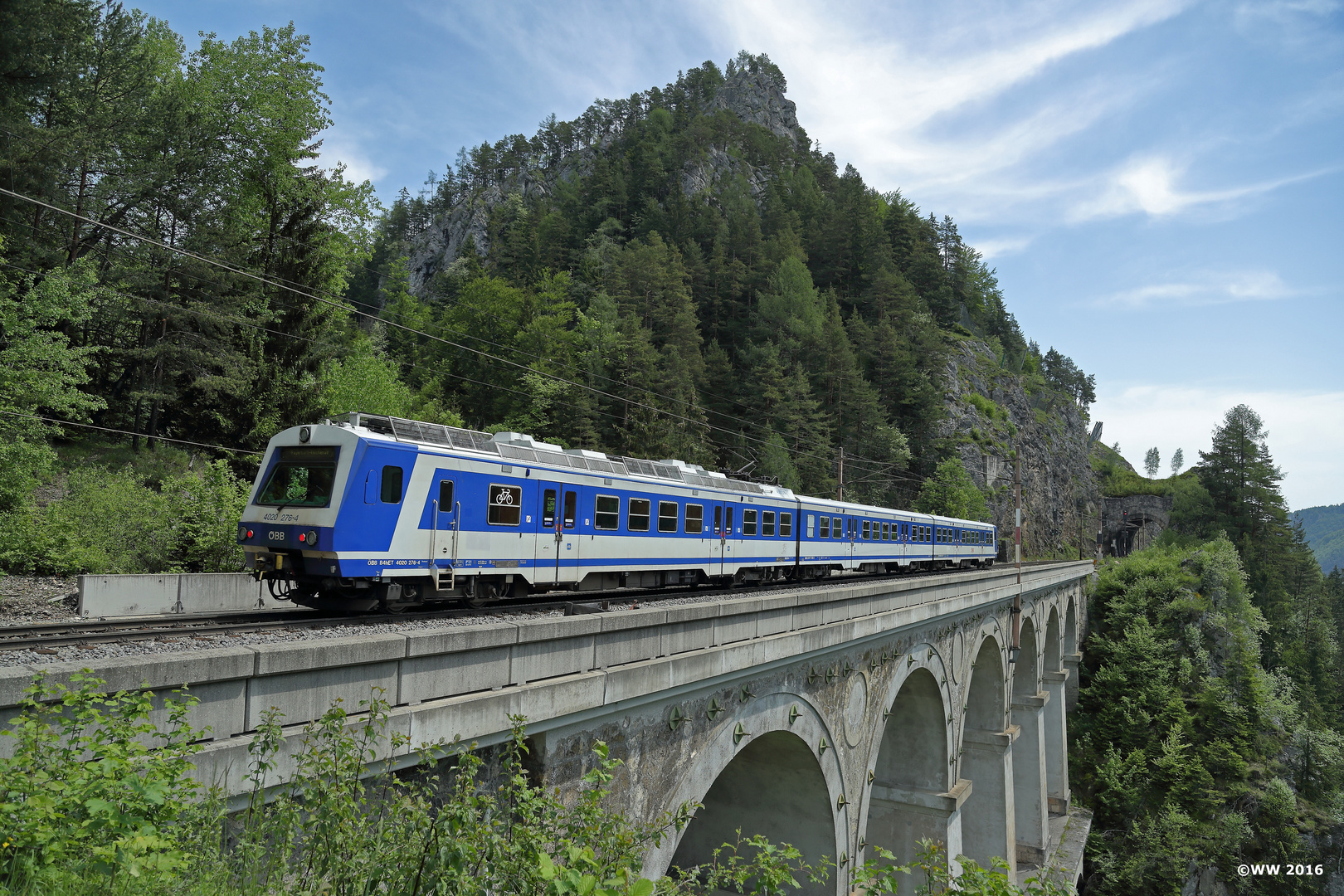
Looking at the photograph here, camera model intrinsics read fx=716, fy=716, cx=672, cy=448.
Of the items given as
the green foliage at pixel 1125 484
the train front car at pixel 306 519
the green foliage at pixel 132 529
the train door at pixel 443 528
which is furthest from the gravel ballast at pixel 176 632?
the green foliage at pixel 1125 484

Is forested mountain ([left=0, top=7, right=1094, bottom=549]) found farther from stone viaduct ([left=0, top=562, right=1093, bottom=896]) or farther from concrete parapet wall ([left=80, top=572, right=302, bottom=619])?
stone viaduct ([left=0, top=562, right=1093, bottom=896])

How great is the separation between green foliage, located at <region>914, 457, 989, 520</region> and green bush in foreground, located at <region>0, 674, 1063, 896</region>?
59655 millimetres

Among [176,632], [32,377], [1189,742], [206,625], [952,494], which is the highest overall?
[32,377]

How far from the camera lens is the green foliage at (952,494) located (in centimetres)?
5987

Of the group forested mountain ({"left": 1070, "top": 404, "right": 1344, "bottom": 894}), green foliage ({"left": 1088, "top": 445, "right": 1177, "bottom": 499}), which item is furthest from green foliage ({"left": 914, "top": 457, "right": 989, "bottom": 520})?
green foliage ({"left": 1088, "top": 445, "right": 1177, "bottom": 499})

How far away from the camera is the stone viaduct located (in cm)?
484

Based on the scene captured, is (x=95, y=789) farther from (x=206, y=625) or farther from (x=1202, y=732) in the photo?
(x=1202, y=732)

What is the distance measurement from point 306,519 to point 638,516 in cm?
699

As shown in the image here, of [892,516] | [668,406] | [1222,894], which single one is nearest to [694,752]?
[892,516]

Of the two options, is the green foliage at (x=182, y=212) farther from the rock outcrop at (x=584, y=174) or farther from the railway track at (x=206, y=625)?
the rock outcrop at (x=584, y=174)

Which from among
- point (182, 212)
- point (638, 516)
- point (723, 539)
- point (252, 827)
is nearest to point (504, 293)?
point (182, 212)

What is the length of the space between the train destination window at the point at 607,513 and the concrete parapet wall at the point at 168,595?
6.21 m

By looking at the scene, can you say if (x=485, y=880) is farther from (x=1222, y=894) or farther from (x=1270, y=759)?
(x=1270, y=759)

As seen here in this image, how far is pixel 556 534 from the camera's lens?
13.3m
